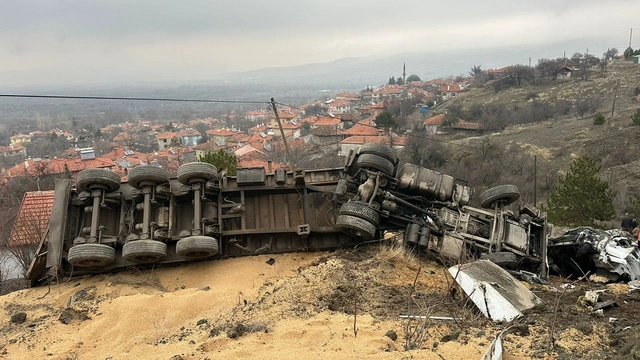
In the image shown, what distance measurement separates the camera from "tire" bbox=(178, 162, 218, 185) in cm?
768

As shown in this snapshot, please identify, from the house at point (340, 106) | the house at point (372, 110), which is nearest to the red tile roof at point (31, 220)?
the house at point (372, 110)

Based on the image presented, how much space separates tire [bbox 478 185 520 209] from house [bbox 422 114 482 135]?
49.3 meters

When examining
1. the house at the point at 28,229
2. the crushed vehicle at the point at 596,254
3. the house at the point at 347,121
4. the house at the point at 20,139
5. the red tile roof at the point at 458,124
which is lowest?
the house at the point at 20,139

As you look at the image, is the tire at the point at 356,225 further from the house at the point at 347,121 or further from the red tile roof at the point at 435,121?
the house at the point at 347,121

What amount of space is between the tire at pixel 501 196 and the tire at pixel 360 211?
7.52ft

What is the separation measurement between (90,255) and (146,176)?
60.4 inches

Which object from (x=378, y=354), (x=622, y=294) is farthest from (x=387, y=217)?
(x=378, y=354)

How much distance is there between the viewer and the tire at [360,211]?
7516mm

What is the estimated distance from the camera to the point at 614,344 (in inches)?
159

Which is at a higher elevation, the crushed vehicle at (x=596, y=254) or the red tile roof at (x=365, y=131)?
the crushed vehicle at (x=596, y=254)

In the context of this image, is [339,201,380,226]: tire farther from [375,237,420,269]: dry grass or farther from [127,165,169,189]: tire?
[127,165,169,189]: tire

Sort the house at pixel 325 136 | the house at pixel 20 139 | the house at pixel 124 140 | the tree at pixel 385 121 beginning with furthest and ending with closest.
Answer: the house at pixel 20 139 < the house at pixel 124 140 < the house at pixel 325 136 < the tree at pixel 385 121

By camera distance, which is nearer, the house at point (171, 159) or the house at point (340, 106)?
the house at point (171, 159)

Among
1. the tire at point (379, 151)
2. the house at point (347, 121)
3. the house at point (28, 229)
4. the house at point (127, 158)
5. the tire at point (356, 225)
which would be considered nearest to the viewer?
the tire at point (356, 225)
